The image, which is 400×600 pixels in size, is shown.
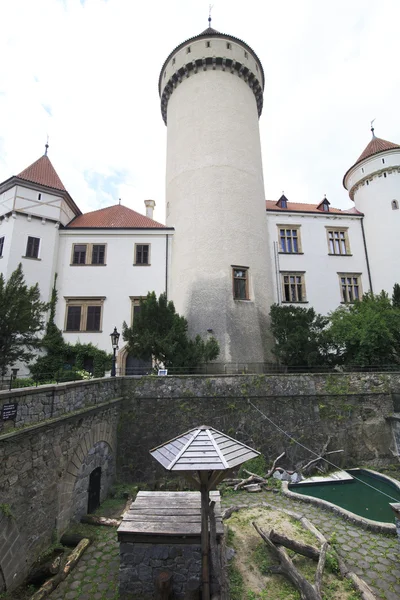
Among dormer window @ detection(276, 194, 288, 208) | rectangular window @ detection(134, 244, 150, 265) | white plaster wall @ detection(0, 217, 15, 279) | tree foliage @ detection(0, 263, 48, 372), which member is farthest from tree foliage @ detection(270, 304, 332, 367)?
white plaster wall @ detection(0, 217, 15, 279)

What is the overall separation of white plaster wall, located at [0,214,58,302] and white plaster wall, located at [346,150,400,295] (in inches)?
900

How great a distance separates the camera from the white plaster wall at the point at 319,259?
24594mm

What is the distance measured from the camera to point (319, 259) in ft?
83.3

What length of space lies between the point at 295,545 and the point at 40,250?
2097 cm

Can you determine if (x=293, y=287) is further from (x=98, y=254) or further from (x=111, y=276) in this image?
(x=98, y=254)

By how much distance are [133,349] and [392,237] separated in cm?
2045

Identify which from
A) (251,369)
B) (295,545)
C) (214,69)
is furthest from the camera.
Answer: (214,69)

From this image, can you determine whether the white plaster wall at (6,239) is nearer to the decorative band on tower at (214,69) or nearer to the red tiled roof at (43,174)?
the red tiled roof at (43,174)

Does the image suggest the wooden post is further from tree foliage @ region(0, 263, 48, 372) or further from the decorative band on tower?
the decorative band on tower

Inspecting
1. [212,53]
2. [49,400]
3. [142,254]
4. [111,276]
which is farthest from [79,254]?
[212,53]

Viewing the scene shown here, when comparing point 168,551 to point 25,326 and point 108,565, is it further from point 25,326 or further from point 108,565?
point 25,326

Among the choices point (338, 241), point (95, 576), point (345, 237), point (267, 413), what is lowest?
point (95, 576)

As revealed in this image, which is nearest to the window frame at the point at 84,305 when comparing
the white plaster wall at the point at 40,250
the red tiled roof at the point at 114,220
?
the white plaster wall at the point at 40,250

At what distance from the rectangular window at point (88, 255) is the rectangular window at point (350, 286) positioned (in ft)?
56.6
